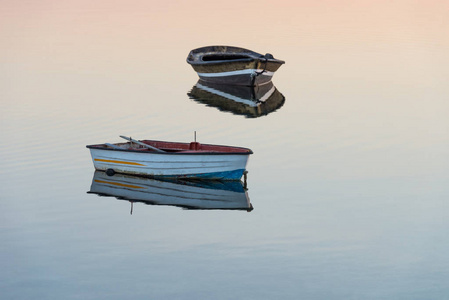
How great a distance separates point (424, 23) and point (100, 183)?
39.5m

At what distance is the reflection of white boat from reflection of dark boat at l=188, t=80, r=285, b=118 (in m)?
9.16

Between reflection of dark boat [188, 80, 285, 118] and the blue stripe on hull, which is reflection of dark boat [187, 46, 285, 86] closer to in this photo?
reflection of dark boat [188, 80, 285, 118]

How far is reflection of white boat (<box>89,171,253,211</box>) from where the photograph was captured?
2392 centimetres

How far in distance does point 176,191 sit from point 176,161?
0.95 meters

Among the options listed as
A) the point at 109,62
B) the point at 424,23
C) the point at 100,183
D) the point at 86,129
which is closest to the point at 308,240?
the point at 100,183

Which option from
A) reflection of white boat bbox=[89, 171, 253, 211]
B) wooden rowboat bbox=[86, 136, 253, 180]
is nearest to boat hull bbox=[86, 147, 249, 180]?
wooden rowboat bbox=[86, 136, 253, 180]

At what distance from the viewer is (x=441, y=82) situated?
41531 millimetres

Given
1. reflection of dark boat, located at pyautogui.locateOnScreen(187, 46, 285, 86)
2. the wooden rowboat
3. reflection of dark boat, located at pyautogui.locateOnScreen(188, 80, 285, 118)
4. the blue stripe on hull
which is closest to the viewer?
the wooden rowboat

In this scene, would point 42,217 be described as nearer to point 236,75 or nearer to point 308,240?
point 308,240

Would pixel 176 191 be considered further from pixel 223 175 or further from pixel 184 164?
pixel 223 175

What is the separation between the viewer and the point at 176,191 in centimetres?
2498

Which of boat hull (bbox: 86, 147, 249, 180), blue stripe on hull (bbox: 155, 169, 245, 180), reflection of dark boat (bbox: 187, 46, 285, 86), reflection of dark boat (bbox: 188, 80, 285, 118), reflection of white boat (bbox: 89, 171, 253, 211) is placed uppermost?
reflection of dark boat (bbox: 187, 46, 285, 86)

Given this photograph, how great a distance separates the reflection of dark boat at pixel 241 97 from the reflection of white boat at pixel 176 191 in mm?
9160

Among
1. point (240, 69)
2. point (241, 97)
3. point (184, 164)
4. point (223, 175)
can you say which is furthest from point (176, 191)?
point (240, 69)
